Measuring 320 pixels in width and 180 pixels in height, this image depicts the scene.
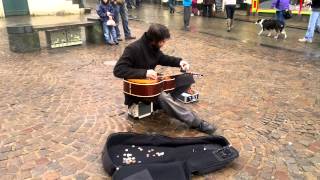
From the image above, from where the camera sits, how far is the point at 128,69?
443 centimetres

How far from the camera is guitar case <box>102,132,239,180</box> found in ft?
11.3

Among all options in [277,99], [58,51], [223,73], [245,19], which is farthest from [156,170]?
[245,19]

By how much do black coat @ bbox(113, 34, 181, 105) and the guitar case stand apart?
753mm

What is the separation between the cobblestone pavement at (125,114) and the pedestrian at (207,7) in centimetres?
961

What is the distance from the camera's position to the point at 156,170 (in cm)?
346

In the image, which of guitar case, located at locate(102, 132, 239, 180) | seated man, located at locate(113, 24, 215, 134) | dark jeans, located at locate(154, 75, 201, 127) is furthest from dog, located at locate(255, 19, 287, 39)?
guitar case, located at locate(102, 132, 239, 180)

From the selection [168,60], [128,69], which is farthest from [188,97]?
[128,69]

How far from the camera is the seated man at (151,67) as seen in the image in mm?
4383

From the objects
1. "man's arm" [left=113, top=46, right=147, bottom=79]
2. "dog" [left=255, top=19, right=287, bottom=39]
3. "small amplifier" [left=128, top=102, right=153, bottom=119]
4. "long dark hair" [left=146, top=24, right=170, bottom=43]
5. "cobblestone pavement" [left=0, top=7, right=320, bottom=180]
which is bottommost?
"cobblestone pavement" [left=0, top=7, right=320, bottom=180]

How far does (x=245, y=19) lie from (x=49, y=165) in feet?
45.7

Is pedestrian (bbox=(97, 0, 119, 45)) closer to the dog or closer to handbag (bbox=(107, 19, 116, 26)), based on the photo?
handbag (bbox=(107, 19, 116, 26))

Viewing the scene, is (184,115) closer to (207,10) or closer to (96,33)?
(96,33)

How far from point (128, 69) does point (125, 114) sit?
911mm

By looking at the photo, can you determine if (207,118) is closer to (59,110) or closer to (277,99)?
(277,99)
